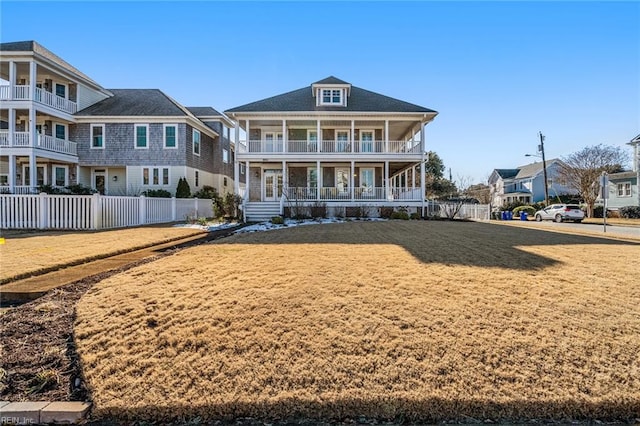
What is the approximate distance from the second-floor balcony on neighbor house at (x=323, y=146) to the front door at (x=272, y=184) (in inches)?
87.2

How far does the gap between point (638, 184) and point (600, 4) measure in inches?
1290

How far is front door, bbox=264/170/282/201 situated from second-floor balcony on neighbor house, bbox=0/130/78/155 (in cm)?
→ 1389

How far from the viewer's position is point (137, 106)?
86.1ft

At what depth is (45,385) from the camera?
3104 millimetres

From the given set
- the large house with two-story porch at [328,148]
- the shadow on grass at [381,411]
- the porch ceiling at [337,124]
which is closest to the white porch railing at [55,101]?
the large house with two-story porch at [328,148]

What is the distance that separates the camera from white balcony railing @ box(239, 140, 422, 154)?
23.2m

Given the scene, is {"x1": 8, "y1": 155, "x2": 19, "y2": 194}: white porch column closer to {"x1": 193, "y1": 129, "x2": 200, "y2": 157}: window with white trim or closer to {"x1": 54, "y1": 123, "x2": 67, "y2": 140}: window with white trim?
{"x1": 54, "y1": 123, "x2": 67, "y2": 140}: window with white trim

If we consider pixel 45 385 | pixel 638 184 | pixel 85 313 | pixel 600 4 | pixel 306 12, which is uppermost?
pixel 306 12

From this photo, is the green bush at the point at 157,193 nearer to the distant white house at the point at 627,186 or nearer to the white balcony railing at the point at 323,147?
the white balcony railing at the point at 323,147

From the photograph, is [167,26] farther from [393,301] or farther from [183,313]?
[393,301]

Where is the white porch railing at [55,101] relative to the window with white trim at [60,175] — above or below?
above

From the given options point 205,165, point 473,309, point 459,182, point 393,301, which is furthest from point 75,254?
point 459,182

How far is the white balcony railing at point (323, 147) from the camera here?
23.2 meters

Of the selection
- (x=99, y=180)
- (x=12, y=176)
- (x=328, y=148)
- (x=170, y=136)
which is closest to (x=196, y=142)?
(x=170, y=136)
